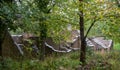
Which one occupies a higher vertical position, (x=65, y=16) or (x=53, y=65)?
(x=65, y=16)

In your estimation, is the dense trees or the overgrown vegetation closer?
the dense trees

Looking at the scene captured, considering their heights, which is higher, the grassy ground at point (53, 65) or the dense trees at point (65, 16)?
the dense trees at point (65, 16)

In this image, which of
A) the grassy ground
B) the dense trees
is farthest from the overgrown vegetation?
the dense trees

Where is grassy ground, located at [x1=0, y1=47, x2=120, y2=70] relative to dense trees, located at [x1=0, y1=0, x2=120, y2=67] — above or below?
below

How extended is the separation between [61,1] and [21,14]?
11.9 feet

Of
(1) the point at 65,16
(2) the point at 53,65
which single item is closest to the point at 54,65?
(2) the point at 53,65

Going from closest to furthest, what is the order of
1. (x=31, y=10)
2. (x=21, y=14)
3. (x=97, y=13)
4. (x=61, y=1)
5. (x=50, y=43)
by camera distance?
(x=21, y=14), (x=31, y=10), (x=97, y=13), (x=61, y=1), (x=50, y=43)

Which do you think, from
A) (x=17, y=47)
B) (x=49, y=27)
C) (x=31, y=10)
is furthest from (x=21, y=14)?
(x=17, y=47)

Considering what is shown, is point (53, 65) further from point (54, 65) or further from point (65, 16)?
point (65, 16)

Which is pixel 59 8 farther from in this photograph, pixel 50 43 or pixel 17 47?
pixel 50 43

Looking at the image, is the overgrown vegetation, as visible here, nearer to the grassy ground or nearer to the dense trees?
the grassy ground

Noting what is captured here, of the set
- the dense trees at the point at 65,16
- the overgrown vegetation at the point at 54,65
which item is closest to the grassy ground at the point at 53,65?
the overgrown vegetation at the point at 54,65

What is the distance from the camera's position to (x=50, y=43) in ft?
64.1

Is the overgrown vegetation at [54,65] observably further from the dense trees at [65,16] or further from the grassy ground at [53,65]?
the dense trees at [65,16]
